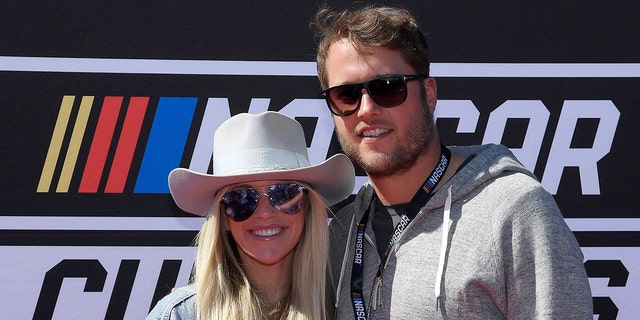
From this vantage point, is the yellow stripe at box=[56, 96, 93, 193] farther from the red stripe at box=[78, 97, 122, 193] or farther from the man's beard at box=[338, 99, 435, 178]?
the man's beard at box=[338, 99, 435, 178]

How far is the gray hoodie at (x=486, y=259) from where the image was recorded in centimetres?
173

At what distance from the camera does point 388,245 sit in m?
1.96

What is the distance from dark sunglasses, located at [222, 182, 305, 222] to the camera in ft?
6.45

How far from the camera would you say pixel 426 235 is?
6.25ft

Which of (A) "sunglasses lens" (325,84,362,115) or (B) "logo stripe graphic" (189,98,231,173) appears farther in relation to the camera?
(B) "logo stripe graphic" (189,98,231,173)

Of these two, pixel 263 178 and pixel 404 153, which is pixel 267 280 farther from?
pixel 404 153

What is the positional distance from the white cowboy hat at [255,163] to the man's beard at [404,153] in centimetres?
11

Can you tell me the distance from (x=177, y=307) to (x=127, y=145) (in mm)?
953

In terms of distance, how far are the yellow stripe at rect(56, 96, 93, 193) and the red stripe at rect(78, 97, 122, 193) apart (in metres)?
0.04

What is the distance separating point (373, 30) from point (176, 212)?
1.07 meters

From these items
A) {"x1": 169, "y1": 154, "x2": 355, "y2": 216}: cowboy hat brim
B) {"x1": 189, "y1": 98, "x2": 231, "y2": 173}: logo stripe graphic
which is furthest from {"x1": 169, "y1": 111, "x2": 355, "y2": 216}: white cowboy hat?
{"x1": 189, "y1": 98, "x2": 231, "y2": 173}: logo stripe graphic

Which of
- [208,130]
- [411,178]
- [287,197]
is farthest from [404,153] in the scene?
[208,130]

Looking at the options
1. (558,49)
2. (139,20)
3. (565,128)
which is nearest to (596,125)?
(565,128)

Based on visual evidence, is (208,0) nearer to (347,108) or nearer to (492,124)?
(347,108)
